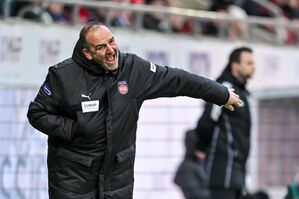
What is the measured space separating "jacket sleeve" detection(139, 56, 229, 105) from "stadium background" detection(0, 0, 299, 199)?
4.27 m

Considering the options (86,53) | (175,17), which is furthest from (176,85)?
(175,17)

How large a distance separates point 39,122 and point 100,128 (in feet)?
1.39

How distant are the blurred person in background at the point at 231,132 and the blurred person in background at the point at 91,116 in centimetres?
297

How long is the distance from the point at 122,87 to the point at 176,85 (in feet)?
1.52

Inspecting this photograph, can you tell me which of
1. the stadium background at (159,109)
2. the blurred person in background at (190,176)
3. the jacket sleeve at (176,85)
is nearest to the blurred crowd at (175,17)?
the stadium background at (159,109)

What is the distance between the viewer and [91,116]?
317 inches

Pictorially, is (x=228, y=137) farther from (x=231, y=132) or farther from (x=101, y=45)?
(x=101, y=45)

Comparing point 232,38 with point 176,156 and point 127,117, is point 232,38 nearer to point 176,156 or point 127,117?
point 176,156

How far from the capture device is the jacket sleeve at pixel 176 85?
837 cm

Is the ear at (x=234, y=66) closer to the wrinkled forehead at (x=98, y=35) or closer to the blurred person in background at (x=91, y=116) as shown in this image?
the blurred person in background at (x=91, y=116)

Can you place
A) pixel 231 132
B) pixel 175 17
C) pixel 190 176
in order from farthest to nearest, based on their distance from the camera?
pixel 175 17
pixel 190 176
pixel 231 132

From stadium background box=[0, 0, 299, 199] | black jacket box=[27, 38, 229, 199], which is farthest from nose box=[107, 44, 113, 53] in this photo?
stadium background box=[0, 0, 299, 199]

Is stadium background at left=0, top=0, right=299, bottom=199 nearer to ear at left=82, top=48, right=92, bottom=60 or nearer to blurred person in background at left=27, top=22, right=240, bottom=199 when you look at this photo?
blurred person in background at left=27, top=22, right=240, bottom=199

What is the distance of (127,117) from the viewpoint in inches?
323
